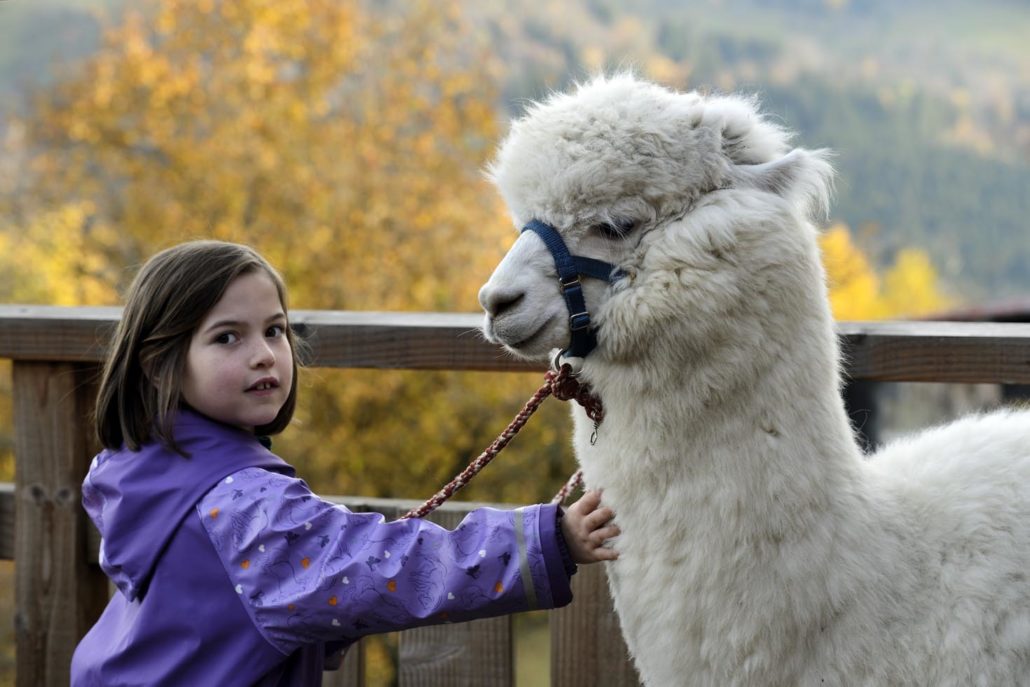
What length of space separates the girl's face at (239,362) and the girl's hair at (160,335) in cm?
2

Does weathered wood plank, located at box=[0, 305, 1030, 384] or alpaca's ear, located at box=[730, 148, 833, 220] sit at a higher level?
alpaca's ear, located at box=[730, 148, 833, 220]

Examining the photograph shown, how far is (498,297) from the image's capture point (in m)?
1.88

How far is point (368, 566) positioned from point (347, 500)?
2.28ft

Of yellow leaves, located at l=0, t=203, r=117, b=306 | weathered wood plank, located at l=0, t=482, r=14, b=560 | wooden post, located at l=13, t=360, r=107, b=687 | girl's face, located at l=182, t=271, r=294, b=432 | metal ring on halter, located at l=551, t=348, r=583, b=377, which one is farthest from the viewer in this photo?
yellow leaves, located at l=0, t=203, r=117, b=306

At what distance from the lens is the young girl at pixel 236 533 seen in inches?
76.1

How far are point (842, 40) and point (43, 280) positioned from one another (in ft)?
230

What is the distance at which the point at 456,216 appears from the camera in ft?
42.3

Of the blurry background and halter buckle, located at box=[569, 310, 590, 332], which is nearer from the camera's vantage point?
halter buckle, located at box=[569, 310, 590, 332]

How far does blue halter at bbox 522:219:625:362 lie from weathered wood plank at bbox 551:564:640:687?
2.37ft

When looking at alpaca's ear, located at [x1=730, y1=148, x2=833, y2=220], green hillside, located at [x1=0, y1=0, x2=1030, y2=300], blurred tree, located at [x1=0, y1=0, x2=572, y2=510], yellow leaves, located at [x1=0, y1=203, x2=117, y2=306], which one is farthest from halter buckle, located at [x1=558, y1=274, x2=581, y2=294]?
green hillside, located at [x1=0, y1=0, x2=1030, y2=300]

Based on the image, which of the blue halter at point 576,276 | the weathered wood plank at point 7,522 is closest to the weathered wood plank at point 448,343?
the weathered wood plank at point 7,522

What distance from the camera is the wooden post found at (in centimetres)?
271

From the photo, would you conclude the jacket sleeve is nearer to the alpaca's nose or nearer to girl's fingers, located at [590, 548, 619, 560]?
girl's fingers, located at [590, 548, 619, 560]

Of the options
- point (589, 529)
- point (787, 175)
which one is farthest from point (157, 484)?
point (787, 175)
